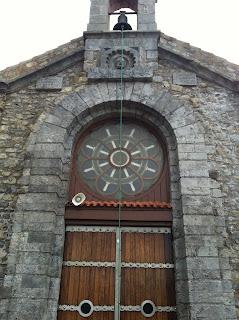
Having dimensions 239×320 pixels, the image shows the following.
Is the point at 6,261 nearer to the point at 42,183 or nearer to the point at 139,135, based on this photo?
the point at 42,183

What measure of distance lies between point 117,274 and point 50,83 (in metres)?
3.80

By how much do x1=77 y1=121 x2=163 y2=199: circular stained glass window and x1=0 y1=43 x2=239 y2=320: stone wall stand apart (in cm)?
54

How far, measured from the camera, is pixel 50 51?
777 centimetres

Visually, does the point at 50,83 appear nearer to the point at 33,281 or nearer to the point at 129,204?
the point at 129,204

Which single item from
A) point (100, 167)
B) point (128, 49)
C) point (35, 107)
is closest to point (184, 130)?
point (100, 167)

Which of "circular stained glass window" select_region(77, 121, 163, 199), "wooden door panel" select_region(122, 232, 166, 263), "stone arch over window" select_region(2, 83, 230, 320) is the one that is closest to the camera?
"stone arch over window" select_region(2, 83, 230, 320)

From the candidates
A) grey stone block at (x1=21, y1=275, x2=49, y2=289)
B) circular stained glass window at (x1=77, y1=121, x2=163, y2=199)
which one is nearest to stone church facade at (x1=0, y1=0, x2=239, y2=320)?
grey stone block at (x1=21, y1=275, x2=49, y2=289)

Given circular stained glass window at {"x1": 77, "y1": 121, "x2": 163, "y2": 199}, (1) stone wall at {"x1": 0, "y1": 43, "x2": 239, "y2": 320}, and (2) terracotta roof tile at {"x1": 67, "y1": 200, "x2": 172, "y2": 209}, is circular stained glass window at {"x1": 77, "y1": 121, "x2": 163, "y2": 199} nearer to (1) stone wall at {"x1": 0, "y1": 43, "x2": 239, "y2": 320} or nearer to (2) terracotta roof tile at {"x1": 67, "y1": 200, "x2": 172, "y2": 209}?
(2) terracotta roof tile at {"x1": 67, "y1": 200, "x2": 172, "y2": 209}

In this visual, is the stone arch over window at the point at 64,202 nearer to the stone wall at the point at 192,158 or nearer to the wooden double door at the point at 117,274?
the stone wall at the point at 192,158

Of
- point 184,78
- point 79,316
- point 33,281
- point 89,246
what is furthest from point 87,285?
point 184,78

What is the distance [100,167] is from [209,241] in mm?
2319

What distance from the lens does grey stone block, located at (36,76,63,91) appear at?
7.20 m

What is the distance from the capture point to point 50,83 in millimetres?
7254

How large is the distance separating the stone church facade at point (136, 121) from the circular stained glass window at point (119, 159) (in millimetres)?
243
